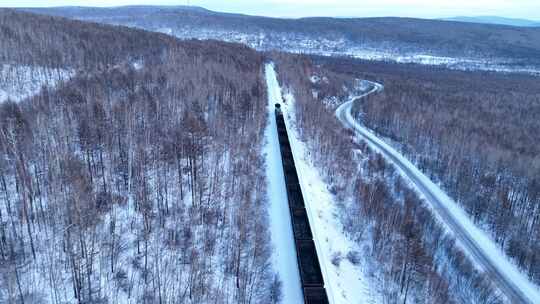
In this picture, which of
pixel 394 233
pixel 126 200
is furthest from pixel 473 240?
pixel 126 200

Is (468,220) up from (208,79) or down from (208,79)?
down

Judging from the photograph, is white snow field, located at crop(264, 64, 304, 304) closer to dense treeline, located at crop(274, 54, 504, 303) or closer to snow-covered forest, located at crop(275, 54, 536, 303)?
dense treeline, located at crop(274, 54, 504, 303)

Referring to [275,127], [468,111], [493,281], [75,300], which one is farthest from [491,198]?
[468,111]

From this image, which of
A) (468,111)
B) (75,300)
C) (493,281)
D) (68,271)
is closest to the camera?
(75,300)

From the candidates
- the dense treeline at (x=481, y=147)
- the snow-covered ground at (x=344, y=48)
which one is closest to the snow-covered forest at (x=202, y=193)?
the dense treeline at (x=481, y=147)

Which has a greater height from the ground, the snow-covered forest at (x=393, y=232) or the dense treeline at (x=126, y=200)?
the dense treeline at (x=126, y=200)

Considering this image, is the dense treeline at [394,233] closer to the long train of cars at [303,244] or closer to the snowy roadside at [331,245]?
the snowy roadside at [331,245]

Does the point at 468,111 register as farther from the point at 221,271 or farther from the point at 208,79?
the point at 221,271
